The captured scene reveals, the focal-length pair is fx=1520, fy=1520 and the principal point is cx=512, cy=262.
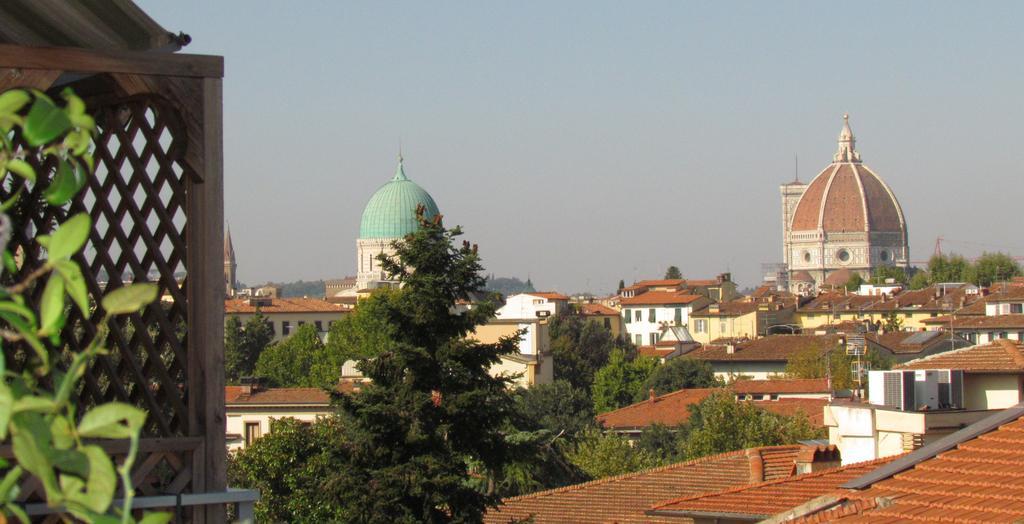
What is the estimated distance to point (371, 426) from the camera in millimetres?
13148

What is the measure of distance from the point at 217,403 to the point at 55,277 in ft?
8.43

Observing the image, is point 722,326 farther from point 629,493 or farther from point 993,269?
point 629,493

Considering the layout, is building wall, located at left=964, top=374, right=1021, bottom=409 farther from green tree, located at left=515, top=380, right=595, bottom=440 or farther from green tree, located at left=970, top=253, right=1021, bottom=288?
green tree, located at left=970, top=253, right=1021, bottom=288

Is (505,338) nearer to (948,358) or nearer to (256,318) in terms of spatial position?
(948,358)

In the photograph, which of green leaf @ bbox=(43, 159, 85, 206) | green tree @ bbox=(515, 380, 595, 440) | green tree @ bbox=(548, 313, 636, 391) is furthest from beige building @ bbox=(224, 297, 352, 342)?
green leaf @ bbox=(43, 159, 85, 206)

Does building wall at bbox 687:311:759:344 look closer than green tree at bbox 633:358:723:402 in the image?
No

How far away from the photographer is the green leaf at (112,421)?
1.43 m

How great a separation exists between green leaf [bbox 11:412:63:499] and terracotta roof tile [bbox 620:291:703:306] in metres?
89.1

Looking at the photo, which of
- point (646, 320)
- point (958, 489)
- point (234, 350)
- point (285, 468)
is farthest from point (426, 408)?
point (646, 320)

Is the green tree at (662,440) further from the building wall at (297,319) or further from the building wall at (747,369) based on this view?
the building wall at (297,319)

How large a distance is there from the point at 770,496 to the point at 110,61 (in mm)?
7833

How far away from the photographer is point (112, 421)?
1.48 metres

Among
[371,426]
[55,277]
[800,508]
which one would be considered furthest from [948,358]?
[55,277]

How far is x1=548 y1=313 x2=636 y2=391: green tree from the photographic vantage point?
56344 mm
